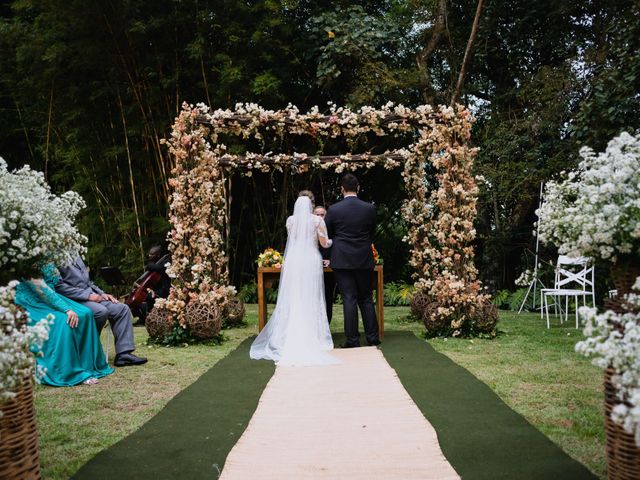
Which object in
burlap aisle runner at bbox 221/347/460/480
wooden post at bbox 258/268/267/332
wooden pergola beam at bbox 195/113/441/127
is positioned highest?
wooden pergola beam at bbox 195/113/441/127

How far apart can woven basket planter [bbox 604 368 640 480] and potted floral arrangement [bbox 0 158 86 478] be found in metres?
1.85

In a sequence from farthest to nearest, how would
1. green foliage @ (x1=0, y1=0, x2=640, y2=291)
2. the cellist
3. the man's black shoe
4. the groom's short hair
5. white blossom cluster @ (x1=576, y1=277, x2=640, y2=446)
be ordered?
green foliage @ (x1=0, y1=0, x2=640, y2=291) < the cellist < the groom's short hair < the man's black shoe < white blossom cluster @ (x1=576, y1=277, x2=640, y2=446)

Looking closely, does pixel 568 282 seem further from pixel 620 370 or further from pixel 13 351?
pixel 13 351

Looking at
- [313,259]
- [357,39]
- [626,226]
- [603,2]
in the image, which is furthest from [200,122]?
[603,2]

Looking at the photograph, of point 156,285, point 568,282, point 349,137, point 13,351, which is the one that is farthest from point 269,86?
point 13,351

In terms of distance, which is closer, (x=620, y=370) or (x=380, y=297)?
(x=620, y=370)

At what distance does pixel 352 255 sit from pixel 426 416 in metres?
2.61

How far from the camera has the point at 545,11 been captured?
993 centimetres

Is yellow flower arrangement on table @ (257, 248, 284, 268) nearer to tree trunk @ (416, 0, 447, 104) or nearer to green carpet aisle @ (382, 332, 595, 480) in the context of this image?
green carpet aisle @ (382, 332, 595, 480)

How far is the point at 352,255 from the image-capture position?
19.5ft

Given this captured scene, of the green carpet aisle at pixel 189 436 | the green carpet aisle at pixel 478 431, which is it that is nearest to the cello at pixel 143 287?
the green carpet aisle at pixel 189 436

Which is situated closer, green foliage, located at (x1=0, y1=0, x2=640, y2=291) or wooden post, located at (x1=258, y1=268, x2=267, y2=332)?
wooden post, located at (x1=258, y1=268, x2=267, y2=332)

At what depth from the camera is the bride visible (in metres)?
5.47

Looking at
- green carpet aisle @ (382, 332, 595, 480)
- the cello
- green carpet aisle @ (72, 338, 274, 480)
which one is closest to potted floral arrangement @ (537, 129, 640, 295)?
green carpet aisle @ (382, 332, 595, 480)
